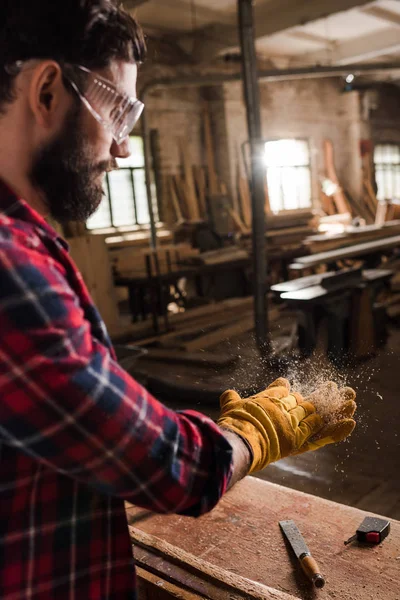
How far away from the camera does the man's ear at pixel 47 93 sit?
782 mm

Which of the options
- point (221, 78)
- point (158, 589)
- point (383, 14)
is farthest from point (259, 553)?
point (383, 14)

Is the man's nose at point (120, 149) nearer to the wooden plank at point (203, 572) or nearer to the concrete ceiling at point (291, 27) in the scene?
the wooden plank at point (203, 572)

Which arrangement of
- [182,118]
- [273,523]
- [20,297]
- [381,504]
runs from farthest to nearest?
[182,118] < [381,504] < [273,523] < [20,297]

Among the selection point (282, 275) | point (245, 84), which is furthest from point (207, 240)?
point (245, 84)

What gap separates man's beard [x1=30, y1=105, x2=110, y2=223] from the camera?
0.82 metres

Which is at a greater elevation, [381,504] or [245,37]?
[245,37]

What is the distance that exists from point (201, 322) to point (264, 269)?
215 cm

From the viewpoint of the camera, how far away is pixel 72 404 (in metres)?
0.69

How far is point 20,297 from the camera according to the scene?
0.68 m

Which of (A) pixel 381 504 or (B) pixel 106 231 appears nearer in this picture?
(A) pixel 381 504

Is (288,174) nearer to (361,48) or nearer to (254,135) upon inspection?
(361,48)

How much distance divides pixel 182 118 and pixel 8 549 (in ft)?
32.0

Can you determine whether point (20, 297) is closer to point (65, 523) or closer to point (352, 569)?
point (65, 523)

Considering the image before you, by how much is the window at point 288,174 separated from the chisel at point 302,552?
10226mm
